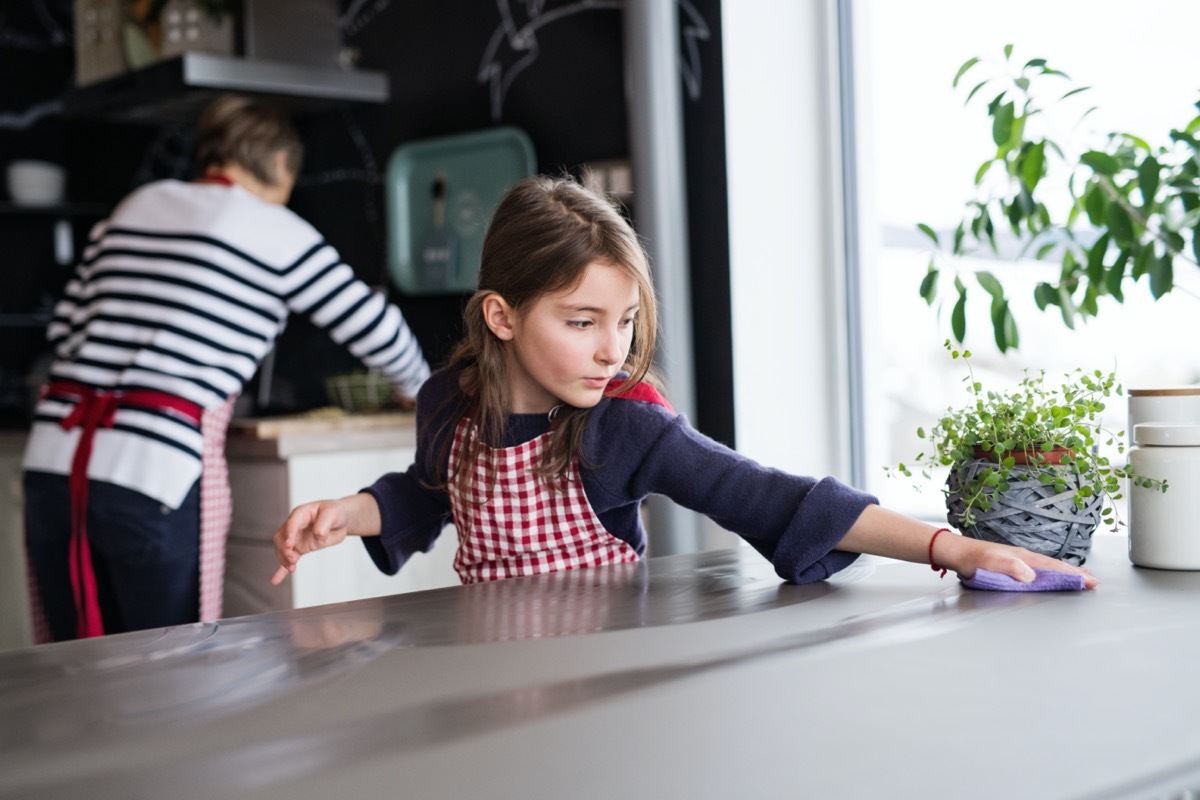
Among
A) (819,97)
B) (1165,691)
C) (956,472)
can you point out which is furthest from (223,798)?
(819,97)

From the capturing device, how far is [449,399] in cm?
133

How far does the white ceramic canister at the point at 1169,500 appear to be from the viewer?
1035mm

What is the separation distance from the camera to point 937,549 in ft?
3.28

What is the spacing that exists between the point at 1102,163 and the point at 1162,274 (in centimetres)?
14

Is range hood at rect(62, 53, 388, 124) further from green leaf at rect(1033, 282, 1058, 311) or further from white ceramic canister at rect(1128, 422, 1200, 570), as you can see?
white ceramic canister at rect(1128, 422, 1200, 570)

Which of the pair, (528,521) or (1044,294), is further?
(1044,294)

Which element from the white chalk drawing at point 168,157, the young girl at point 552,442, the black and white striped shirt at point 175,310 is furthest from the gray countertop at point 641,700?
the white chalk drawing at point 168,157

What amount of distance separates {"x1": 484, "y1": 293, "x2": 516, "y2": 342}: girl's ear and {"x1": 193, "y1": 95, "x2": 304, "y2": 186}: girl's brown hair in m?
1.15

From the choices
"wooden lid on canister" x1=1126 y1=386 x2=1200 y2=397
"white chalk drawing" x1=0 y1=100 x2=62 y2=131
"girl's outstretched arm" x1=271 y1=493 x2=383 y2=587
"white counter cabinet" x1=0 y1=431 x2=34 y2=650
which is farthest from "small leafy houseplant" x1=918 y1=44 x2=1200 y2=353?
"white chalk drawing" x1=0 y1=100 x2=62 y2=131

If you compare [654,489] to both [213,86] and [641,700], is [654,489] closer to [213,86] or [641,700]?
[641,700]

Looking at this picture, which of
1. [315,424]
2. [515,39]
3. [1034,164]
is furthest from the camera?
[515,39]

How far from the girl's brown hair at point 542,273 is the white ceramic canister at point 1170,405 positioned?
470mm

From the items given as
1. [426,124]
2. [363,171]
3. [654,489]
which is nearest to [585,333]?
[654,489]

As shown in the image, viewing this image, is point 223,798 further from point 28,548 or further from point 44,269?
point 44,269
